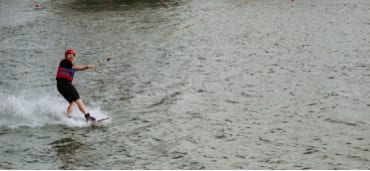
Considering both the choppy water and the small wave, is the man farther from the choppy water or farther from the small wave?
the choppy water

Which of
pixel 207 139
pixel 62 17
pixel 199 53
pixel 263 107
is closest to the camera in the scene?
pixel 207 139

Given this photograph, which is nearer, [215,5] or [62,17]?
[62,17]

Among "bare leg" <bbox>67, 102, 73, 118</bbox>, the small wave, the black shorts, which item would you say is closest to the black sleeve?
the black shorts

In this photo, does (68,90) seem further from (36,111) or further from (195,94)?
(195,94)

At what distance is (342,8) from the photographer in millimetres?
41719

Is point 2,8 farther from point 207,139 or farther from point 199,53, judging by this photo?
point 207,139

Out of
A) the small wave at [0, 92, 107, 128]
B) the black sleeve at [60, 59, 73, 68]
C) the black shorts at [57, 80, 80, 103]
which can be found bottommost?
the small wave at [0, 92, 107, 128]

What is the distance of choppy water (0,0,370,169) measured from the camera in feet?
44.5

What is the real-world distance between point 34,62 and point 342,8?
25.4 meters

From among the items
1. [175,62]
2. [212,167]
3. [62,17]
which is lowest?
[212,167]

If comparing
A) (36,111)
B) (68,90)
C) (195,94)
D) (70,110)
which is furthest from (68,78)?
(195,94)

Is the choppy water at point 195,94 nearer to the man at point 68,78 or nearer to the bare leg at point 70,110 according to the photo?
the bare leg at point 70,110

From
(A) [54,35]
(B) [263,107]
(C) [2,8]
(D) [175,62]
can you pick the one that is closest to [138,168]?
(B) [263,107]

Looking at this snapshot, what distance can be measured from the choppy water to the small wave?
0.04m
